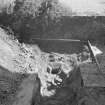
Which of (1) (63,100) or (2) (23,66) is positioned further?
(2) (23,66)

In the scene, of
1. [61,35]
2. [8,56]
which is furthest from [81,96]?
[61,35]

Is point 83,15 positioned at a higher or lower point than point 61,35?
higher

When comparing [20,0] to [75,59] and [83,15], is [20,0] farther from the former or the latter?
[75,59]

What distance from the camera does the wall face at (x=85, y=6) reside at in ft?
38.4

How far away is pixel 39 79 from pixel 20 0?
464 centimetres

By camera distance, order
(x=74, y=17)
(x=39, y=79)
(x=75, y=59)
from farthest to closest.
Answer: (x=74, y=17) < (x=75, y=59) < (x=39, y=79)

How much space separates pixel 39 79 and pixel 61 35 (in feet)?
11.3

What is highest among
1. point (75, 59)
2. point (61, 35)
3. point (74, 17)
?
point (74, 17)

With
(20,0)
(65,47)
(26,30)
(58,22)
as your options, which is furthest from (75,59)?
(20,0)

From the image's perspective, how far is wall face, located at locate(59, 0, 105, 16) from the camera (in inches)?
461

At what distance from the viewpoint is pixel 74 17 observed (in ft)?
37.7

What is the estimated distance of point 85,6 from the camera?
12.3 metres

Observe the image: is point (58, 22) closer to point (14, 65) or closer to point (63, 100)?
point (14, 65)

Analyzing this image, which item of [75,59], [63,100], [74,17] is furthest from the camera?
[74,17]
